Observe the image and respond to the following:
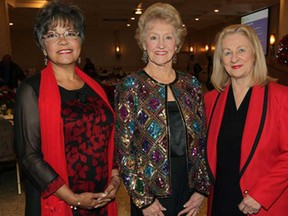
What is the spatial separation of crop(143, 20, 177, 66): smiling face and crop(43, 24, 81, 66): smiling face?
401 millimetres

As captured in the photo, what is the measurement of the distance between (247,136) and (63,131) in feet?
3.22

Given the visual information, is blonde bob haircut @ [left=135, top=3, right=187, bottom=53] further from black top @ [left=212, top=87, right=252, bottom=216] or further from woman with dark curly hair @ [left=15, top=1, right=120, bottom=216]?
black top @ [left=212, top=87, right=252, bottom=216]

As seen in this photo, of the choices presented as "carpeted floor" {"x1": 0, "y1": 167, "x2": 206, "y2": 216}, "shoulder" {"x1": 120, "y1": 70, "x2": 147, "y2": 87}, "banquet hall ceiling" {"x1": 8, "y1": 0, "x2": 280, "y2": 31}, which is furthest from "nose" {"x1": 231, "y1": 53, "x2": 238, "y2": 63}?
"banquet hall ceiling" {"x1": 8, "y1": 0, "x2": 280, "y2": 31}

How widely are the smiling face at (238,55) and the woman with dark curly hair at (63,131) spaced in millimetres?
744

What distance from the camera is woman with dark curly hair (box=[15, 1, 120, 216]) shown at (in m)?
1.51

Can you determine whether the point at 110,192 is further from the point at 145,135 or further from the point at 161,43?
the point at 161,43

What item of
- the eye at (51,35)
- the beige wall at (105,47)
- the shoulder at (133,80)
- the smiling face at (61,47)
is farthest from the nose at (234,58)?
the beige wall at (105,47)

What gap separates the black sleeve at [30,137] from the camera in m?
1.49

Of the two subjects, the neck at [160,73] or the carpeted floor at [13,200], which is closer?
the neck at [160,73]

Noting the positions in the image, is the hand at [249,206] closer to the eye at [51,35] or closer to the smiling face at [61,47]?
the smiling face at [61,47]

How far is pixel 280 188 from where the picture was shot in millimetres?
1664

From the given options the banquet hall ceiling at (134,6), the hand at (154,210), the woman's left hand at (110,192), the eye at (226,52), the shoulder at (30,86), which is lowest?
the hand at (154,210)

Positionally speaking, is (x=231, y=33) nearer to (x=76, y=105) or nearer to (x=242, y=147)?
(x=242, y=147)

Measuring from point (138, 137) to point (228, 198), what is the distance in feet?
2.15
